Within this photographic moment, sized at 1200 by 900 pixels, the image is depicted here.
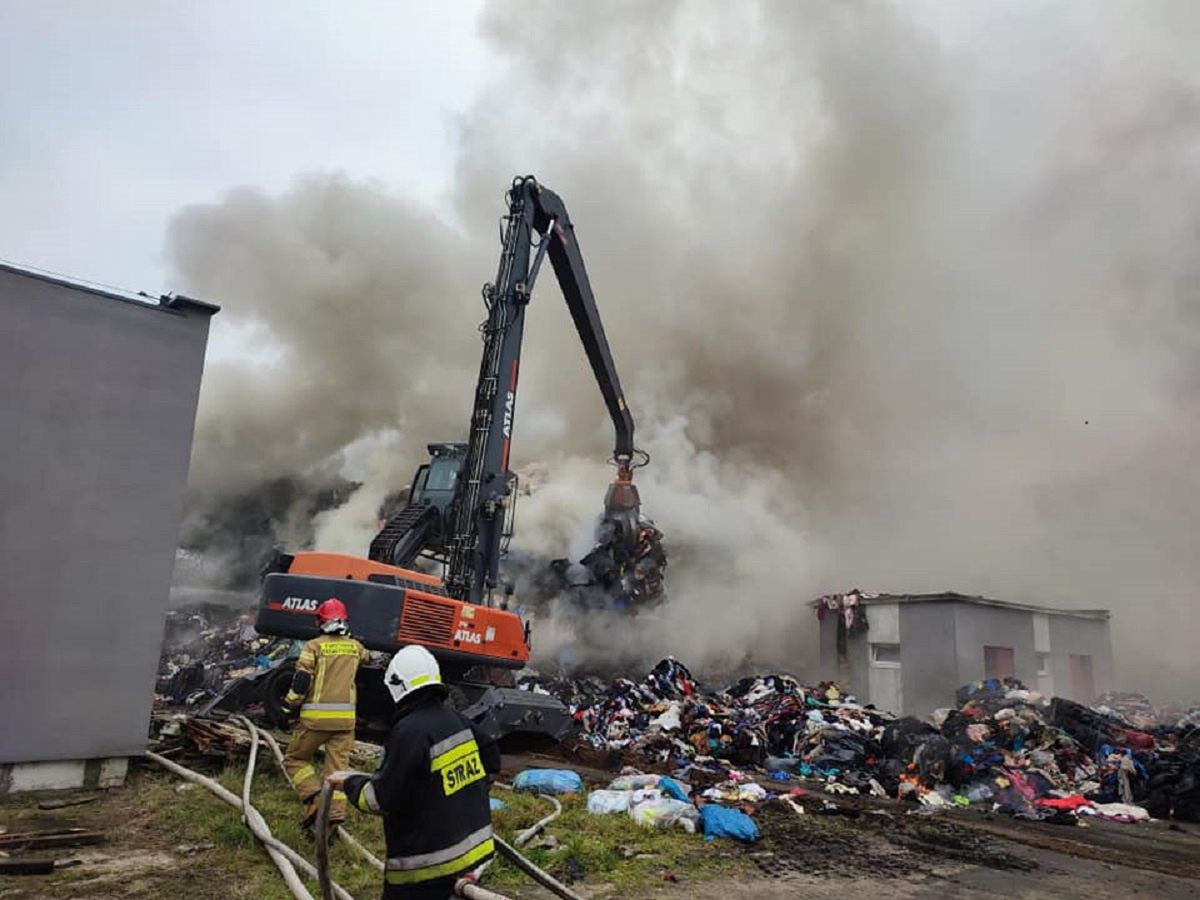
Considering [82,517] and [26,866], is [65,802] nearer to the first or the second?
[26,866]

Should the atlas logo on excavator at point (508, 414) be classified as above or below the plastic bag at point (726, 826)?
above

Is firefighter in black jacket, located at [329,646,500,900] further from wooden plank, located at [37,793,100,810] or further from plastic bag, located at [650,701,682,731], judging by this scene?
plastic bag, located at [650,701,682,731]

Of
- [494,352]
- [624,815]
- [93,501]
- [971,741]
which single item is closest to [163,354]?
[93,501]

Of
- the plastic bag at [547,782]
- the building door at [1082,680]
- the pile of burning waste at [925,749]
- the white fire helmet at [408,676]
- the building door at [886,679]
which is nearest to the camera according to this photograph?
the white fire helmet at [408,676]

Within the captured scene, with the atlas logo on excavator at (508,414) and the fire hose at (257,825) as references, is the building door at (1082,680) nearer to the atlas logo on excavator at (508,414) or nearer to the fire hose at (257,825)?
the atlas logo on excavator at (508,414)

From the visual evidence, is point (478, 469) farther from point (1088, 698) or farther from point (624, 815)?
point (1088, 698)

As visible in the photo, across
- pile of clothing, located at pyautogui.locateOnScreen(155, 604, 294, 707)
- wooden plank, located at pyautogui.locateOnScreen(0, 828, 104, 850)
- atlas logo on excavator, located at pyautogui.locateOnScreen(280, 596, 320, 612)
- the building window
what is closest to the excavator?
atlas logo on excavator, located at pyautogui.locateOnScreen(280, 596, 320, 612)

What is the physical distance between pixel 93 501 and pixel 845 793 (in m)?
7.76

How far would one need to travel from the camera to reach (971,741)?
364 inches

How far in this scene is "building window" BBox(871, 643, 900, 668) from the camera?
16.0 metres

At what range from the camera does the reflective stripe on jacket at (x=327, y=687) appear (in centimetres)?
492

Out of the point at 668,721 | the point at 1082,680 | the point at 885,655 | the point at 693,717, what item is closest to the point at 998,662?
the point at 885,655

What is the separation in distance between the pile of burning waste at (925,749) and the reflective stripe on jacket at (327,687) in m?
4.48

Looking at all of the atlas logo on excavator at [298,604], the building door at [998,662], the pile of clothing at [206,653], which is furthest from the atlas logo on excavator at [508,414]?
the building door at [998,662]
